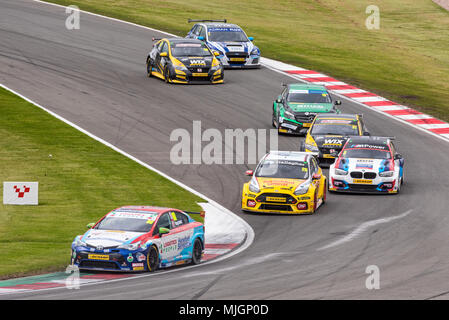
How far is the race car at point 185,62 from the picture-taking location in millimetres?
42031

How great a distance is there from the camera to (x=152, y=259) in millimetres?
20516

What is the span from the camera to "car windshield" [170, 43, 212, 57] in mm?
42031

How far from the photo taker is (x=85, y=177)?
1193 inches

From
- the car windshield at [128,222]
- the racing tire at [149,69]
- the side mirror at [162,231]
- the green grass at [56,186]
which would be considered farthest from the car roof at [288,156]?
the racing tire at [149,69]

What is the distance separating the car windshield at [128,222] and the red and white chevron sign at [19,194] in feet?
19.5

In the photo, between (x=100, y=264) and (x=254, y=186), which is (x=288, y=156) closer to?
(x=254, y=186)

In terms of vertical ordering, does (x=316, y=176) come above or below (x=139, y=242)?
below

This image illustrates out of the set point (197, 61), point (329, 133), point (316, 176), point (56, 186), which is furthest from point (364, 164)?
point (197, 61)

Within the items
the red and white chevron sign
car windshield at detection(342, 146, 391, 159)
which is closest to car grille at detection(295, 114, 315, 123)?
car windshield at detection(342, 146, 391, 159)

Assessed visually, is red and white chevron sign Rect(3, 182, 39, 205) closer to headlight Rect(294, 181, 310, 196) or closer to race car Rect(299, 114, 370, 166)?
headlight Rect(294, 181, 310, 196)

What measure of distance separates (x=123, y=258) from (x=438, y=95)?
90.9 feet

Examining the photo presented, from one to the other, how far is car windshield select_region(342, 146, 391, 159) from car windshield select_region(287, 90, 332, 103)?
255 inches

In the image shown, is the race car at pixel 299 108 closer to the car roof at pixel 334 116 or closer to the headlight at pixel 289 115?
the headlight at pixel 289 115

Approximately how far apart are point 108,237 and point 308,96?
735 inches
